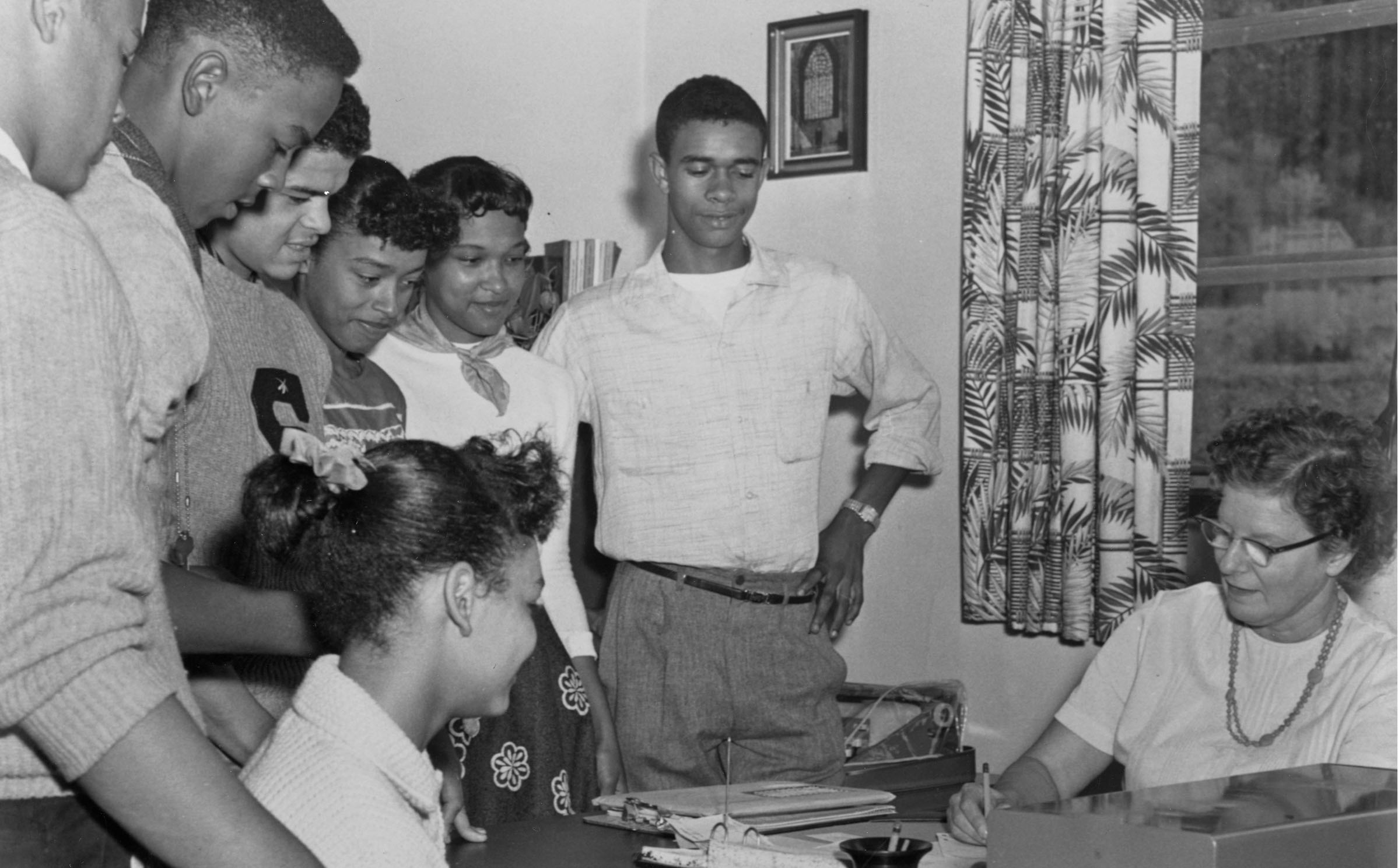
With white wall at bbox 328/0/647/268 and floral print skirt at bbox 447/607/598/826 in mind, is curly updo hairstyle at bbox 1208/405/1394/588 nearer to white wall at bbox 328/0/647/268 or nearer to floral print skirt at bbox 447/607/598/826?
floral print skirt at bbox 447/607/598/826

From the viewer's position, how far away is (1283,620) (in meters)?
2.21

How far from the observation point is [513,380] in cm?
290

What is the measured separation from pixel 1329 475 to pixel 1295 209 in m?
1.62

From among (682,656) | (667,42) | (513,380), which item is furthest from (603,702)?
(667,42)

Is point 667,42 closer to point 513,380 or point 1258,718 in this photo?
point 513,380

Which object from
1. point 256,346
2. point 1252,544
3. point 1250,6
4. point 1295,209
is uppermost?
point 1250,6

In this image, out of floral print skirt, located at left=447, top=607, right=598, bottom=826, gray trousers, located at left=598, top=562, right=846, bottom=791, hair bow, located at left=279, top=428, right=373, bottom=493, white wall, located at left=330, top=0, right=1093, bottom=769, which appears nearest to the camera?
hair bow, located at left=279, top=428, right=373, bottom=493

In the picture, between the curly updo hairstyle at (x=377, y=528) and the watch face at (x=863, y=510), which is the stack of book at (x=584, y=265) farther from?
the curly updo hairstyle at (x=377, y=528)

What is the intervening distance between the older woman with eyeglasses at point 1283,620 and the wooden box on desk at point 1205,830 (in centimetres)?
58

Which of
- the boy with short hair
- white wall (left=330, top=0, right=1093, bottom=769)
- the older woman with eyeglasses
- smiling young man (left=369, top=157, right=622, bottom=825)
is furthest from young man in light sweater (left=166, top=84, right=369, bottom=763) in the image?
white wall (left=330, top=0, right=1093, bottom=769)

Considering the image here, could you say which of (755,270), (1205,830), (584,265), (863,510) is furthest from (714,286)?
(1205,830)

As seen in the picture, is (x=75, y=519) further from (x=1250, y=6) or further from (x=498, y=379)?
Answer: (x=1250, y=6)

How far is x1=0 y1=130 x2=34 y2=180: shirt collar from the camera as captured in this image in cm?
107

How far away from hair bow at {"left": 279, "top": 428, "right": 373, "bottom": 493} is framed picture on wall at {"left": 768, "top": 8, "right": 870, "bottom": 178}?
109 inches
